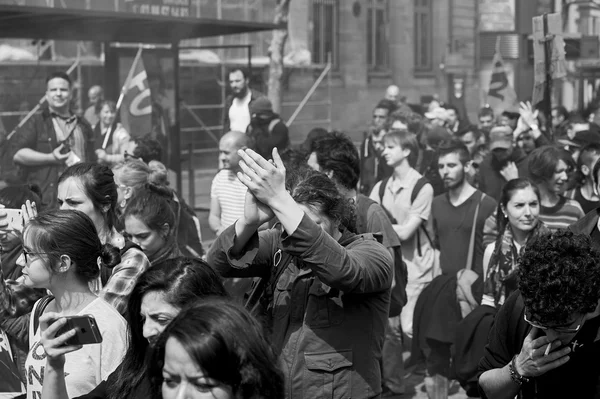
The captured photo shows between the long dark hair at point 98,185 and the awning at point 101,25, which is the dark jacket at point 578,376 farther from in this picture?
the awning at point 101,25

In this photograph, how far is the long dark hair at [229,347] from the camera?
2.31 meters

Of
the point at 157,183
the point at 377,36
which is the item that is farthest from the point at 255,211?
the point at 377,36

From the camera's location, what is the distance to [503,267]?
5480 millimetres

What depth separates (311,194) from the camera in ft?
12.4

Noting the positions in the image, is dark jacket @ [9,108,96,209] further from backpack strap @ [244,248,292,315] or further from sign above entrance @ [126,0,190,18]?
backpack strap @ [244,248,292,315]

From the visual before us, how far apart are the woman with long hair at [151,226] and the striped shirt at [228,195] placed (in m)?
2.44

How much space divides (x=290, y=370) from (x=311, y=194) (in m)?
0.67

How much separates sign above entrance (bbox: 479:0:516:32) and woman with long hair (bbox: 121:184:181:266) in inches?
1247

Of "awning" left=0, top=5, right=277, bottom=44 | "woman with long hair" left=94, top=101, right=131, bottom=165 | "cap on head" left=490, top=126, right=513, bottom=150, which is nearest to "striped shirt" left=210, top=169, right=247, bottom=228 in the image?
"woman with long hair" left=94, top=101, right=131, bottom=165

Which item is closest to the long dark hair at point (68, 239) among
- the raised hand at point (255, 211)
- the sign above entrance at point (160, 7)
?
the raised hand at point (255, 211)

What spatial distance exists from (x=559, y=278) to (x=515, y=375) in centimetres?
35

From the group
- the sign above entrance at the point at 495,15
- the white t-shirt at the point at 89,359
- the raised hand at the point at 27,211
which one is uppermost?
the sign above entrance at the point at 495,15

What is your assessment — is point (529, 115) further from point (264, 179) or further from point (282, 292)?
point (264, 179)

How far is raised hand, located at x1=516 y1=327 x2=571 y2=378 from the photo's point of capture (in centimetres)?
297
